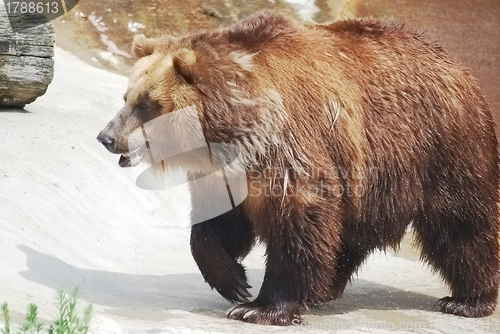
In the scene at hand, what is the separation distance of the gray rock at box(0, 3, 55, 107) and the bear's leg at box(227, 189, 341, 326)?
3767 millimetres

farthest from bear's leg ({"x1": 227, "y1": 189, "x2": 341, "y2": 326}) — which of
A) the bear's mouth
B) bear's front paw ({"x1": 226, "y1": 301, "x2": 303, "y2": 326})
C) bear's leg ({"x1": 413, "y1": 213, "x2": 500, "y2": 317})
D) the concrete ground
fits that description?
bear's leg ({"x1": 413, "y1": 213, "x2": 500, "y2": 317})

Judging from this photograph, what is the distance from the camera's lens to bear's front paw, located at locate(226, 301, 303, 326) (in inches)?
176

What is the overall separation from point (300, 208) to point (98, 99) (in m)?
4.85

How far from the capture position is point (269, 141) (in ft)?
14.2

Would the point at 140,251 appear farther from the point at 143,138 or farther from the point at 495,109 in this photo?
the point at 495,109

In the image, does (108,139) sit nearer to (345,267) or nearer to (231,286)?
(231,286)

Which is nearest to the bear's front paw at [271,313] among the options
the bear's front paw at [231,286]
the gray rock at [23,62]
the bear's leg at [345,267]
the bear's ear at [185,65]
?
the bear's front paw at [231,286]

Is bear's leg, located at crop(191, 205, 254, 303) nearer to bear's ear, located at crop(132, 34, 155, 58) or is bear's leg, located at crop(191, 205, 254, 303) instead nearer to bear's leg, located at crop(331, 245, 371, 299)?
bear's leg, located at crop(331, 245, 371, 299)

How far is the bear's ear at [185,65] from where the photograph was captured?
13.8 ft

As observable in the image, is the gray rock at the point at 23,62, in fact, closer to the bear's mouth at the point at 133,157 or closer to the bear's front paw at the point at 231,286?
the bear's mouth at the point at 133,157

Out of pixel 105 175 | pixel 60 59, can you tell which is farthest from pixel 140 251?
pixel 60 59

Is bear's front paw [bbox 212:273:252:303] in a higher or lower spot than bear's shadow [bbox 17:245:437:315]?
higher

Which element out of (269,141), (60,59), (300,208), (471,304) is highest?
(269,141)

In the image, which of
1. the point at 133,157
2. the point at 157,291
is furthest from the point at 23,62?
the point at 133,157
